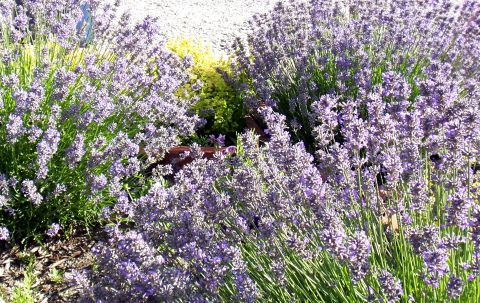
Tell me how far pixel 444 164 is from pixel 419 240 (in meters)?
0.54

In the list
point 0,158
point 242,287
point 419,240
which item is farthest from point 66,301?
point 419,240

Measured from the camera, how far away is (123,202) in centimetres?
236

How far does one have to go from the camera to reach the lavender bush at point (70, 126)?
278cm

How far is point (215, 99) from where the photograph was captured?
4.62 metres

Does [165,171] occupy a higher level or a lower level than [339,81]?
lower

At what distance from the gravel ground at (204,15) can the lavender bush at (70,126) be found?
4.22 meters

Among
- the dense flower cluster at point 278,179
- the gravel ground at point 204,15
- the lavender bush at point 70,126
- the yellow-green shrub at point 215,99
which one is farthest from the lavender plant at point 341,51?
the gravel ground at point 204,15

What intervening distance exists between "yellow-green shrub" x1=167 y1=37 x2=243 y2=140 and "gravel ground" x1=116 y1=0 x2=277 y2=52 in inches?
110

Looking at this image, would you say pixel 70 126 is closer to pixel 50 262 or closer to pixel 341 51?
pixel 50 262

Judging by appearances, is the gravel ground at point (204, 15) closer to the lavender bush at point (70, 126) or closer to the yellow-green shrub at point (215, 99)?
the yellow-green shrub at point (215, 99)

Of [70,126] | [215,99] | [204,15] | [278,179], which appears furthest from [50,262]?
[204,15]

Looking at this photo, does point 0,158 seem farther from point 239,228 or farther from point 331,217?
point 331,217

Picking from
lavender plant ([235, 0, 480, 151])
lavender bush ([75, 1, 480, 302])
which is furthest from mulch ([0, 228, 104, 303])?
lavender plant ([235, 0, 480, 151])

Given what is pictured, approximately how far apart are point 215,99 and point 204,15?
5.05 meters
